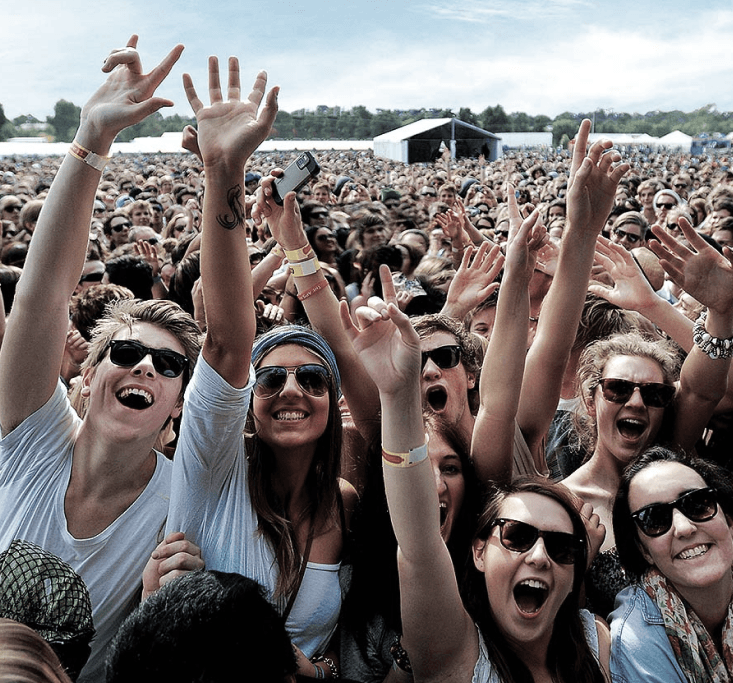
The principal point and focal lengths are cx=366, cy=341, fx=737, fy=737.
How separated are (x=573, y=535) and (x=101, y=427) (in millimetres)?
1194

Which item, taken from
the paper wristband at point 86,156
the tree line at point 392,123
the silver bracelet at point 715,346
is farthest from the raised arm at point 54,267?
the tree line at point 392,123

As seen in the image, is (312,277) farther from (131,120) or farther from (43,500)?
(43,500)

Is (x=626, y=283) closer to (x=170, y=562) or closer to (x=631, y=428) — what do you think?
(x=631, y=428)

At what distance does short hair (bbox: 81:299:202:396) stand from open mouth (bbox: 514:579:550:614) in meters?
1.05

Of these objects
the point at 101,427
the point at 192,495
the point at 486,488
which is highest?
the point at 101,427

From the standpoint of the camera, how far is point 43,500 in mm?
1772

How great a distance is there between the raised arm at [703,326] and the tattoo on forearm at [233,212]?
139 cm

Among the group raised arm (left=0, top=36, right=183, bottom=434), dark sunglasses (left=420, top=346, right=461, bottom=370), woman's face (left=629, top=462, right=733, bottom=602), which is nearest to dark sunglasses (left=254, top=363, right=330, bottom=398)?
raised arm (left=0, top=36, right=183, bottom=434)

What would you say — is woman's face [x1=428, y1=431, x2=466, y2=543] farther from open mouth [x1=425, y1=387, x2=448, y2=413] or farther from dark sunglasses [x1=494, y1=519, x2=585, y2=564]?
open mouth [x1=425, y1=387, x2=448, y2=413]

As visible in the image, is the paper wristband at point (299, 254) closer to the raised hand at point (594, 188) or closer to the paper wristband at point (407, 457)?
the raised hand at point (594, 188)

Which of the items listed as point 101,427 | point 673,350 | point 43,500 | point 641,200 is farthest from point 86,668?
point 641,200

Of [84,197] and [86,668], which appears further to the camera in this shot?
[84,197]

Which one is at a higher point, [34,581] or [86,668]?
[34,581]

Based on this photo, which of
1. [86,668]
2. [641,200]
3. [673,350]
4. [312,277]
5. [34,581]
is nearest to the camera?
[34,581]
